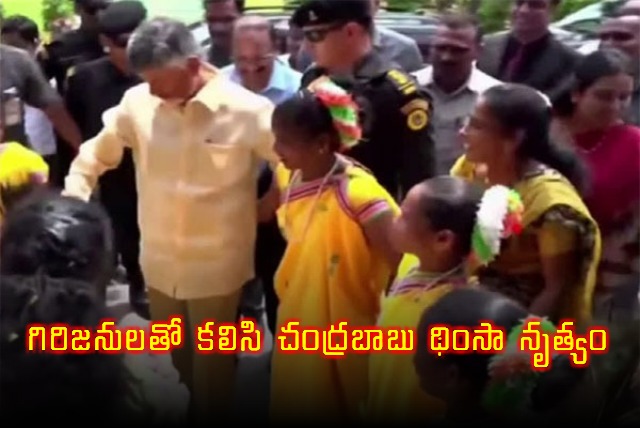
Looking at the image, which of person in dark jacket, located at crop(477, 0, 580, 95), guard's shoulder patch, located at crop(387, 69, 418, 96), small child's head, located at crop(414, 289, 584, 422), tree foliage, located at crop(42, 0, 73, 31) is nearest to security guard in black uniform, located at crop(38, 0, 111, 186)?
tree foliage, located at crop(42, 0, 73, 31)

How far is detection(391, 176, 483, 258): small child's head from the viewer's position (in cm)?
237

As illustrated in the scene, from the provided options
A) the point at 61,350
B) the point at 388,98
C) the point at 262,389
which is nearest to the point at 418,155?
the point at 388,98

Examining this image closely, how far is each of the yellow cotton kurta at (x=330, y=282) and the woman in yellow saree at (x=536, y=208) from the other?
27cm

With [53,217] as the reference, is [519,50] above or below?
below

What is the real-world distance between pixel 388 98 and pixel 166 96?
0.56 meters

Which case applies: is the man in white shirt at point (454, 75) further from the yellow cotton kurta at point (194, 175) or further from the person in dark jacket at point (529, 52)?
the yellow cotton kurta at point (194, 175)

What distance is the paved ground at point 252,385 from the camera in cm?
343

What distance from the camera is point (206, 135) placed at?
299cm

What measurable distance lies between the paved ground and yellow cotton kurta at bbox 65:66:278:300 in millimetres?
360

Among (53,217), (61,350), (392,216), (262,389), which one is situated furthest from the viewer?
(262,389)

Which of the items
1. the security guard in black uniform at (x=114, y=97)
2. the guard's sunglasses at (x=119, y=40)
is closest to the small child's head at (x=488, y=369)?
the security guard in black uniform at (x=114, y=97)

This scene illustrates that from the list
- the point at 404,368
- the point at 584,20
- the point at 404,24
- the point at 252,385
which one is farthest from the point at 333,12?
the point at 584,20

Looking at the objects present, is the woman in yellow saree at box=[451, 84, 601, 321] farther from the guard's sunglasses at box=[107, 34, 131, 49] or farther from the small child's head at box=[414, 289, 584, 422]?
the guard's sunglasses at box=[107, 34, 131, 49]

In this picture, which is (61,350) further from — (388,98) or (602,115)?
(602,115)
